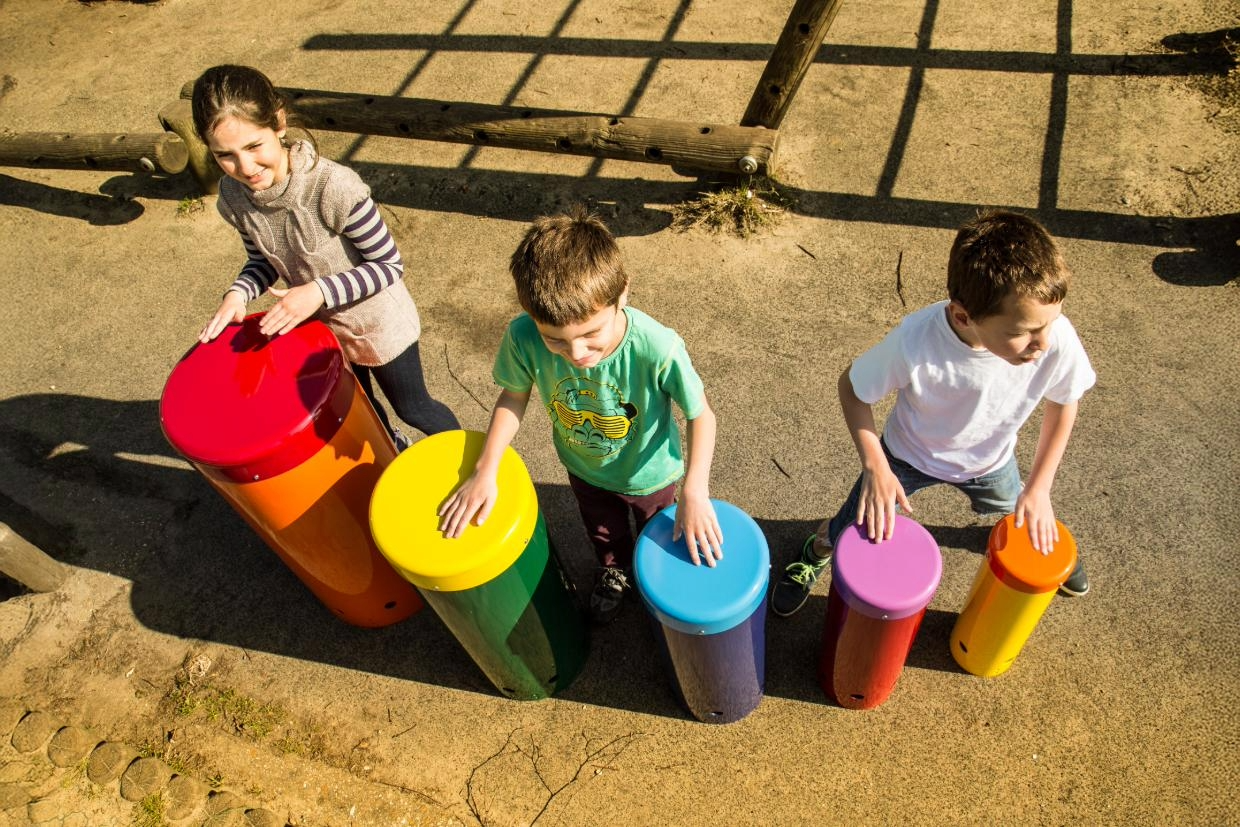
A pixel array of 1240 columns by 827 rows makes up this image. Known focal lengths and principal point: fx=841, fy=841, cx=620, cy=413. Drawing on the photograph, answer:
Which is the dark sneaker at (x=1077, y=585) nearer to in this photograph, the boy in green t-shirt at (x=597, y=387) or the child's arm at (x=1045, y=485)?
the child's arm at (x=1045, y=485)

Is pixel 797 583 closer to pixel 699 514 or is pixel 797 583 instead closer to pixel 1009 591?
pixel 1009 591

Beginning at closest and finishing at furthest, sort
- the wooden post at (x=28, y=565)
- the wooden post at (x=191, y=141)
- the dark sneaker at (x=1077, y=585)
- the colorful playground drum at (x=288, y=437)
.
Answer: the colorful playground drum at (x=288, y=437)
the dark sneaker at (x=1077, y=585)
the wooden post at (x=28, y=565)
the wooden post at (x=191, y=141)

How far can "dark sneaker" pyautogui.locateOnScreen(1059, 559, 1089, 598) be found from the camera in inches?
113

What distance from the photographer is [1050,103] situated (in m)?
4.76

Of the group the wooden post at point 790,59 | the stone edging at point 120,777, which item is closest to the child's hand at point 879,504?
the stone edging at point 120,777

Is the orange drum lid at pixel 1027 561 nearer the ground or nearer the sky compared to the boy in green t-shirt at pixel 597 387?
nearer the ground

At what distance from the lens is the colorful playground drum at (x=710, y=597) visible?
83.6 inches

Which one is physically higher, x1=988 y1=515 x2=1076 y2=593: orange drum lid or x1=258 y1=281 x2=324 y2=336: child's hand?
x1=258 y1=281 x2=324 y2=336: child's hand

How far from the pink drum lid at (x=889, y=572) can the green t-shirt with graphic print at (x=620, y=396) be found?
572mm

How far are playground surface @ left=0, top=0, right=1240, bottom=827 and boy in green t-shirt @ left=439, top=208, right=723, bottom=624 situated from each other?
34.2 inches

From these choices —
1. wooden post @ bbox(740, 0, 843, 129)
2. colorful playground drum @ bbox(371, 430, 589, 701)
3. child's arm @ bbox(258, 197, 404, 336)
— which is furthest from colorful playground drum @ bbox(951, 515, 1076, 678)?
wooden post @ bbox(740, 0, 843, 129)

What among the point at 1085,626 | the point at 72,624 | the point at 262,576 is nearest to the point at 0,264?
the point at 72,624

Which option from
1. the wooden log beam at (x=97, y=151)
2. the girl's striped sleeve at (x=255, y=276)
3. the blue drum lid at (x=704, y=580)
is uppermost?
the girl's striped sleeve at (x=255, y=276)

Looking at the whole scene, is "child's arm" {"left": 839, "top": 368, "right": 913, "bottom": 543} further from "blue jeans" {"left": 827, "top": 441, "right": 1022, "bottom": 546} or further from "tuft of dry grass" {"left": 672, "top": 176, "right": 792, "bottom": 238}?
"tuft of dry grass" {"left": 672, "top": 176, "right": 792, "bottom": 238}
